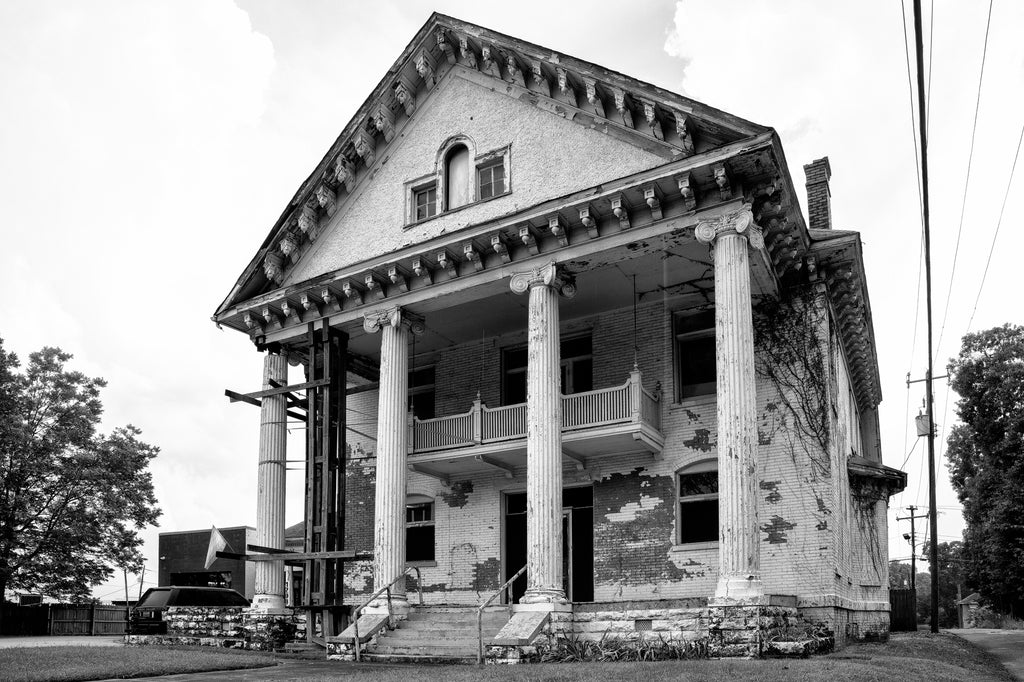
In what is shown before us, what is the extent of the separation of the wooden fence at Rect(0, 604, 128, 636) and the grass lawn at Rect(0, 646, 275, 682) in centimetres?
1560

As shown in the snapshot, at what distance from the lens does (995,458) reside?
133ft

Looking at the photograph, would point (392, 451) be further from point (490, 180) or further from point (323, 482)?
point (490, 180)

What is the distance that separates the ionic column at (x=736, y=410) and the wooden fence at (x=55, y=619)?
23.7 m

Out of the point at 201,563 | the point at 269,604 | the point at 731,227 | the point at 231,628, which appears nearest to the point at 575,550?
the point at 269,604

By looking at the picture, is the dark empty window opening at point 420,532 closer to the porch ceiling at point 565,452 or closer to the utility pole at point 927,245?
the porch ceiling at point 565,452

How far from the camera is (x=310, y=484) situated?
21.5m

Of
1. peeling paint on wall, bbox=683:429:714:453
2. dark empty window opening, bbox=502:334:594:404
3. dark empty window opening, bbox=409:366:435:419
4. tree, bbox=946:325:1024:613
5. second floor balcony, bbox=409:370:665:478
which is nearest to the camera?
second floor balcony, bbox=409:370:665:478

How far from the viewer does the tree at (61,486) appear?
33.5 m

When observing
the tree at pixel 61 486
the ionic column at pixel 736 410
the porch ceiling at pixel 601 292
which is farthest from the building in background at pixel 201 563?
the ionic column at pixel 736 410

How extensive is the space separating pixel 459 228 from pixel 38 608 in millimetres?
22293

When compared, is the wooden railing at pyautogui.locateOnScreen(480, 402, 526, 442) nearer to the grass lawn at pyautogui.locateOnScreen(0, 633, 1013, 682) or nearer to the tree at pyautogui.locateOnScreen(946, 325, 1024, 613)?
the grass lawn at pyautogui.locateOnScreen(0, 633, 1013, 682)

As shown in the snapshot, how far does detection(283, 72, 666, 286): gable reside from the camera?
61.5 feet

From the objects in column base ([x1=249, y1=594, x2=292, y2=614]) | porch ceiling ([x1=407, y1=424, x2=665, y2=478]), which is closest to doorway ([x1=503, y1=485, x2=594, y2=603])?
porch ceiling ([x1=407, y1=424, x2=665, y2=478])

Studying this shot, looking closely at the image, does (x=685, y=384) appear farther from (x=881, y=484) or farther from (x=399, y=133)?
(x=399, y=133)
